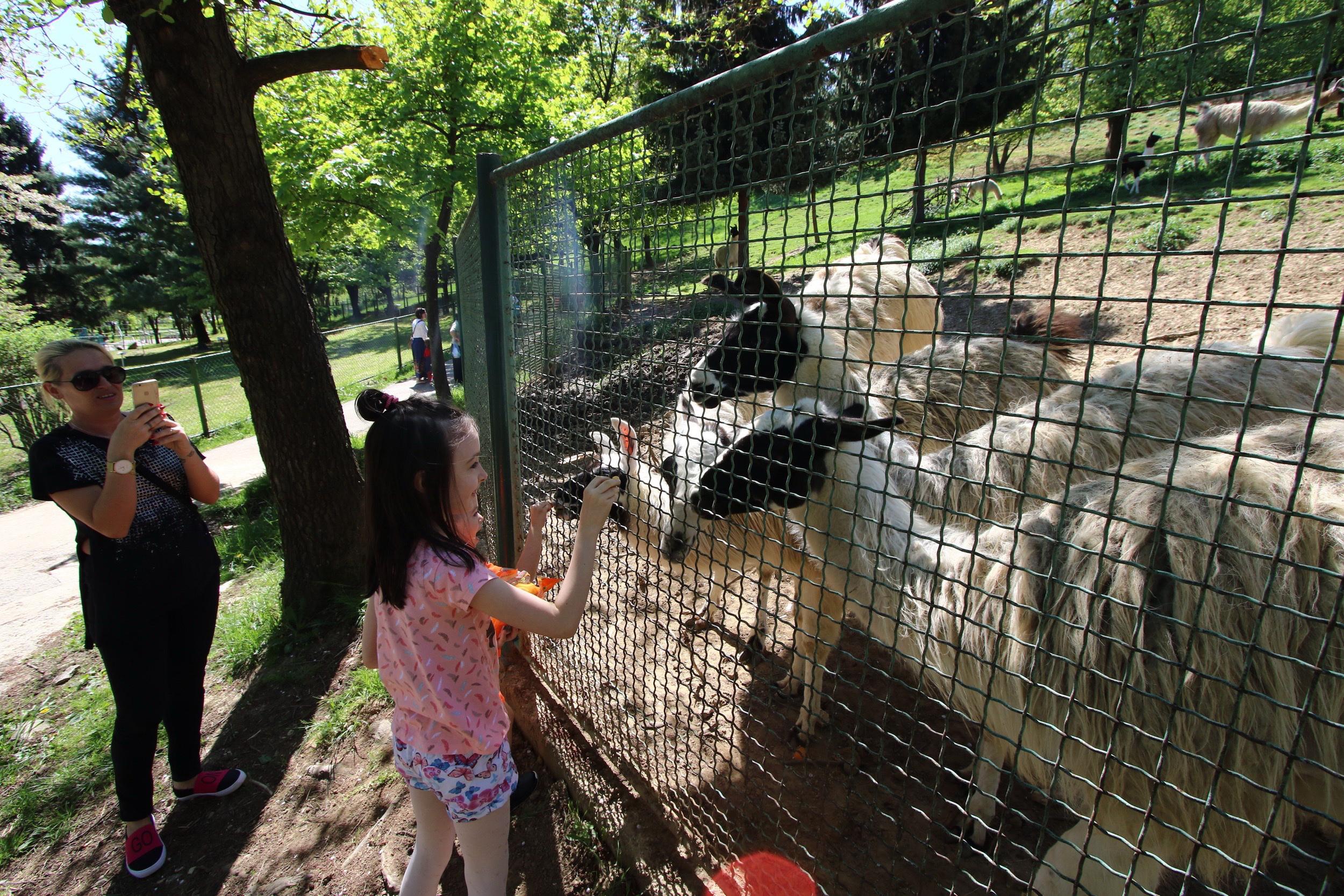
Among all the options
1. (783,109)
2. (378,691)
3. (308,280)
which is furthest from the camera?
(308,280)

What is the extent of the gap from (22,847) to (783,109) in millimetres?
4943

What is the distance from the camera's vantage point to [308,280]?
117 ft

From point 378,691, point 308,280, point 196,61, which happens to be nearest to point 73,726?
point 378,691

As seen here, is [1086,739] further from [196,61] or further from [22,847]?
[196,61]

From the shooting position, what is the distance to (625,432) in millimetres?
2803

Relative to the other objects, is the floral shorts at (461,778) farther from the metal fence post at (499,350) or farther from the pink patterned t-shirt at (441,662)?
the metal fence post at (499,350)

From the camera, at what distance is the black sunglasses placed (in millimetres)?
2740

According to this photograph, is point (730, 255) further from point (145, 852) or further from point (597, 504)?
point (145, 852)

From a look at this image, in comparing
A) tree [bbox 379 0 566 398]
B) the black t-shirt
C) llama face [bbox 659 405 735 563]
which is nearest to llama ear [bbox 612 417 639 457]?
llama face [bbox 659 405 735 563]

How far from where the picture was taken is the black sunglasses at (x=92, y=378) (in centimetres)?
274

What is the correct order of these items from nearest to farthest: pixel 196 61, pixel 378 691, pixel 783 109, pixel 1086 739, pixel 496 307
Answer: pixel 1086 739, pixel 783 109, pixel 496 307, pixel 378 691, pixel 196 61

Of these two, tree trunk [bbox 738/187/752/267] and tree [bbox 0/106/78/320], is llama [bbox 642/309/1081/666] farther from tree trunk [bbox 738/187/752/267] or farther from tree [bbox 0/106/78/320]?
tree [bbox 0/106/78/320]

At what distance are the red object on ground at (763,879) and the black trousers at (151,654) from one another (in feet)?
8.42

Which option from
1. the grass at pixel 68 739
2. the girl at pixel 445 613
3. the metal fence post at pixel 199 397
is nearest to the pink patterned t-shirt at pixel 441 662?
the girl at pixel 445 613
